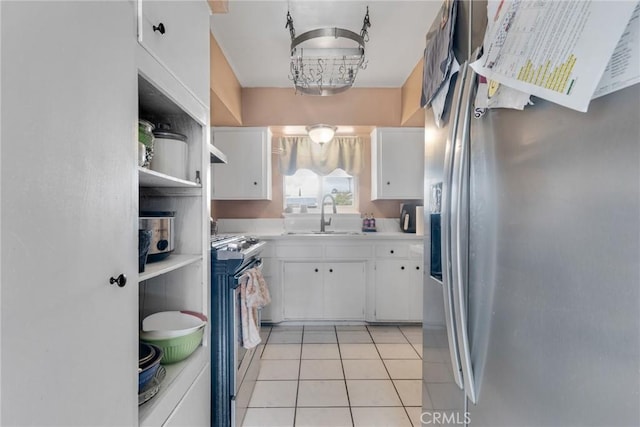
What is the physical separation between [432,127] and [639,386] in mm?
982

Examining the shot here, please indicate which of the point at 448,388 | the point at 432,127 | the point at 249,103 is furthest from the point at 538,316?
the point at 249,103

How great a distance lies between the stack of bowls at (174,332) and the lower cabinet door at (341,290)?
177 cm

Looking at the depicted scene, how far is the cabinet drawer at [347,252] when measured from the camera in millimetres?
2957

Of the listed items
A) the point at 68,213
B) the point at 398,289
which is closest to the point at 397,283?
the point at 398,289

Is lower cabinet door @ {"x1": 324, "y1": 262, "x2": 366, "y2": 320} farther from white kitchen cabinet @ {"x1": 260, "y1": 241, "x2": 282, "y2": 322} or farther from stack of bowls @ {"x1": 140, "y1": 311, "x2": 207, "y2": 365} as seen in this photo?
stack of bowls @ {"x1": 140, "y1": 311, "x2": 207, "y2": 365}

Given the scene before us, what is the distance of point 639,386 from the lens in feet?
1.44

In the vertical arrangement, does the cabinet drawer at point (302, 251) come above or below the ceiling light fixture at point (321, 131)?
below

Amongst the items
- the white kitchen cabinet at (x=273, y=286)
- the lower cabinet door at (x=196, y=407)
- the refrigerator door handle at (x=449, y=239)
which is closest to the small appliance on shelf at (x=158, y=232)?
the lower cabinet door at (x=196, y=407)

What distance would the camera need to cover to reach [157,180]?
1102 millimetres

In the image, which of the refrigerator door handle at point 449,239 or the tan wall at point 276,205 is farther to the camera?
the tan wall at point 276,205

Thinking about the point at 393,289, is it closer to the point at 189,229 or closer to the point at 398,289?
the point at 398,289

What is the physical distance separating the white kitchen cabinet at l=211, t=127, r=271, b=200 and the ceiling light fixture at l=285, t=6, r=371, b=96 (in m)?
0.80

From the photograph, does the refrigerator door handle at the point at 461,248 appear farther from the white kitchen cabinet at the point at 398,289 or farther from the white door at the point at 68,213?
the white kitchen cabinet at the point at 398,289

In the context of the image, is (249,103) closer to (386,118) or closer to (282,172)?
(282,172)
